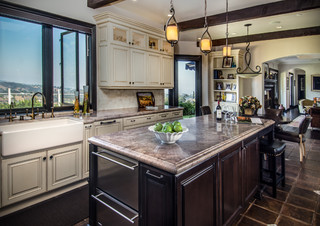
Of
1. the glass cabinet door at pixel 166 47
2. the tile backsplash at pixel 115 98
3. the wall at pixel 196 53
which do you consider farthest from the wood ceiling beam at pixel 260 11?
the tile backsplash at pixel 115 98

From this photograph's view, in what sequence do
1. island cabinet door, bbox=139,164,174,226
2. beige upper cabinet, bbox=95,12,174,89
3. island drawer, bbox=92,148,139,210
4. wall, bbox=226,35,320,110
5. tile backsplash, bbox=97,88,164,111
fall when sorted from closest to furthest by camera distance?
island cabinet door, bbox=139,164,174,226 < island drawer, bbox=92,148,139,210 < beige upper cabinet, bbox=95,12,174,89 < tile backsplash, bbox=97,88,164,111 < wall, bbox=226,35,320,110

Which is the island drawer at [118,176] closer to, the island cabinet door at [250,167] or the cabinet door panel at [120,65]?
the island cabinet door at [250,167]

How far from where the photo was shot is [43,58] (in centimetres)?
329

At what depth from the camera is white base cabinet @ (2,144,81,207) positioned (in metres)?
2.32

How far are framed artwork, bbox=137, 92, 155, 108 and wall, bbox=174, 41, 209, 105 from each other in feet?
7.03

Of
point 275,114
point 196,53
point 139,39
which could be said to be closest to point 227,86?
point 196,53

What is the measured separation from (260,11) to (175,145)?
3964 millimetres

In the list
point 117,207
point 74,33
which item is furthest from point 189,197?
point 74,33

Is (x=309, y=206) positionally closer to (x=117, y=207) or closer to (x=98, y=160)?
(x=117, y=207)

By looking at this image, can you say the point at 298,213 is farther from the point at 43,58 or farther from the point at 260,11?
the point at 43,58

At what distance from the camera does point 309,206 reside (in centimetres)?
253

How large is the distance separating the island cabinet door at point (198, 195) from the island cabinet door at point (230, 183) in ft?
0.42

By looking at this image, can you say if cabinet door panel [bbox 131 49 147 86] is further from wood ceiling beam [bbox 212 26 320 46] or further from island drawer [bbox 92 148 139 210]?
wood ceiling beam [bbox 212 26 320 46]

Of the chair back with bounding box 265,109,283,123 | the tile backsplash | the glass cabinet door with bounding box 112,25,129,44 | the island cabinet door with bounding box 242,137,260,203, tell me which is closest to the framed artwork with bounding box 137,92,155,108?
the tile backsplash
